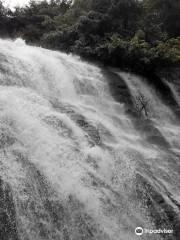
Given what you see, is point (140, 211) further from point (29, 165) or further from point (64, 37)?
point (64, 37)

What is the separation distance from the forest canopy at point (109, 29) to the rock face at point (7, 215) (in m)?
12.0

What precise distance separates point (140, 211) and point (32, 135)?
3.15m

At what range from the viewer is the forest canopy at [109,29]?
19.1 m

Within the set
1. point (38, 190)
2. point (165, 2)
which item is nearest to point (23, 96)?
point (38, 190)

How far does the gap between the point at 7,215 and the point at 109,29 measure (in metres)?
15.3

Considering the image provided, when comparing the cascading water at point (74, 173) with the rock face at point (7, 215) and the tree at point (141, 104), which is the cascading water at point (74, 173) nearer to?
the rock face at point (7, 215)

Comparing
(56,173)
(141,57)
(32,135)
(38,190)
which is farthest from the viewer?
(141,57)

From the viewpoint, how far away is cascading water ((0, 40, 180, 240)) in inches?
318

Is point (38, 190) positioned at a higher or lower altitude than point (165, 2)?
lower

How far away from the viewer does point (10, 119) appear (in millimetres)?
10227
